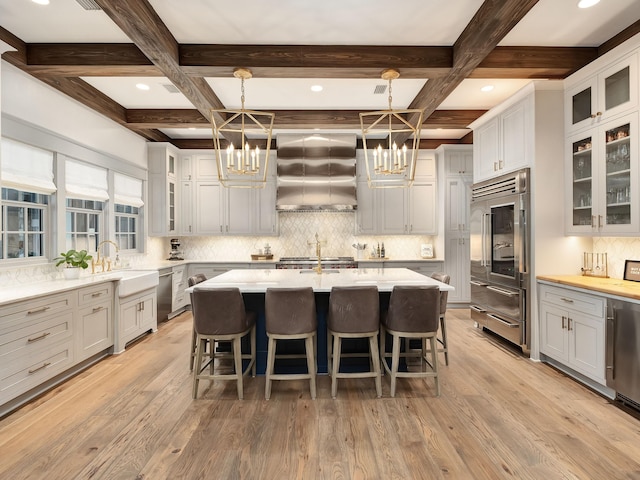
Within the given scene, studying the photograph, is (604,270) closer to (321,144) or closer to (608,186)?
(608,186)

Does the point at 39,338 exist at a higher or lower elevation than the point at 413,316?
lower

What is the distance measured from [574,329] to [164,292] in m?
5.08

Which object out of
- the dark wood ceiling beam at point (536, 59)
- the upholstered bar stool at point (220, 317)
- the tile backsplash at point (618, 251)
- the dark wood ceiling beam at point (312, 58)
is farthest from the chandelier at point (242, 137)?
the tile backsplash at point (618, 251)

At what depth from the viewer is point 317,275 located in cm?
375

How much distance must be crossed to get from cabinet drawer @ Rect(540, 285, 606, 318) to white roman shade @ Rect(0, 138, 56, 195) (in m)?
5.18

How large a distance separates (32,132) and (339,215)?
456 centimetres

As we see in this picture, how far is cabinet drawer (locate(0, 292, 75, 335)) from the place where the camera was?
260 cm

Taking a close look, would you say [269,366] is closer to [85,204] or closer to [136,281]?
[136,281]

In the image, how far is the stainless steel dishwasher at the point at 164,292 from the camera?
17.0ft

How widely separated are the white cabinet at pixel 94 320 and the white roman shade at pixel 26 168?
3.72ft

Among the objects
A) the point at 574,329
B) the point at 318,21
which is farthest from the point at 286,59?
the point at 574,329

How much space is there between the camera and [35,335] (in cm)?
287

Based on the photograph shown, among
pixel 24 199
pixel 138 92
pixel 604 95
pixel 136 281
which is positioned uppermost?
pixel 138 92

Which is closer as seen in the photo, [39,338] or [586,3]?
[586,3]
